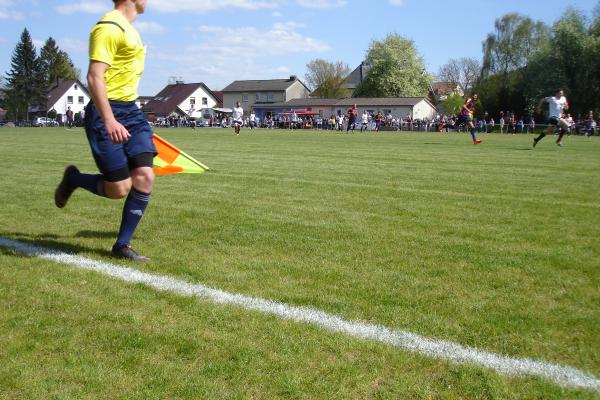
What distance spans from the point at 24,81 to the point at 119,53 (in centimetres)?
10662

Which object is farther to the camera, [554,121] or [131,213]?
[554,121]

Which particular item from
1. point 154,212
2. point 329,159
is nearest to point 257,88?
point 329,159

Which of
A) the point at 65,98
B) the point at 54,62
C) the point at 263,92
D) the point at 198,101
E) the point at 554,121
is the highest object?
the point at 54,62

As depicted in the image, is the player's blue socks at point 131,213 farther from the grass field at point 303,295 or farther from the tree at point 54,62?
the tree at point 54,62

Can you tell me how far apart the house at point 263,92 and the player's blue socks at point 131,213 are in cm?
10082

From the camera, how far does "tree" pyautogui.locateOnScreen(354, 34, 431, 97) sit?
86875 millimetres

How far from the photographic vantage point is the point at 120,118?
→ 4441mm

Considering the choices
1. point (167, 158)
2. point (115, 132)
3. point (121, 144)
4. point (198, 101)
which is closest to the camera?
point (115, 132)

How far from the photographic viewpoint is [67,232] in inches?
217

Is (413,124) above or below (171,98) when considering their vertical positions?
below

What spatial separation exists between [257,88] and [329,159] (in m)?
96.7

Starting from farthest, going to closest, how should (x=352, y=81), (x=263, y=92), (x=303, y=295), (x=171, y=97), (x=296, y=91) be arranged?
(x=352, y=81), (x=296, y=91), (x=263, y=92), (x=171, y=97), (x=303, y=295)

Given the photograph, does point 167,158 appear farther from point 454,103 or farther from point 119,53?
point 454,103

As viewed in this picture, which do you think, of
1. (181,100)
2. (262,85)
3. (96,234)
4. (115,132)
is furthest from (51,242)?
(262,85)
